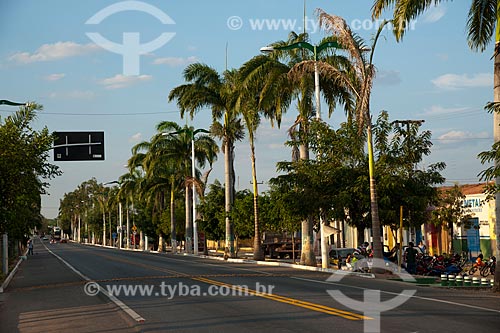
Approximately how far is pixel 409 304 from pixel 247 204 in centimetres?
3370

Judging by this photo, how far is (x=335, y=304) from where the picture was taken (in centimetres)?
1725

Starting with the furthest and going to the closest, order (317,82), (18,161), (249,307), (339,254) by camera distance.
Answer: (339,254)
(317,82)
(18,161)
(249,307)

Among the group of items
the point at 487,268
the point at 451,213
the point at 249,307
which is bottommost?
the point at 487,268

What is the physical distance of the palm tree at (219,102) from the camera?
170 feet

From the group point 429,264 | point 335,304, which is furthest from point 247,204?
point 335,304

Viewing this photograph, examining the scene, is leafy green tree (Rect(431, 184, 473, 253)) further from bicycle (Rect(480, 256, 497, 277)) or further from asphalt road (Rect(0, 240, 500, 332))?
asphalt road (Rect(0, 240, 500, 332))

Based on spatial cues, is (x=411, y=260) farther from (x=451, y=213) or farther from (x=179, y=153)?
(x=179, y=153)

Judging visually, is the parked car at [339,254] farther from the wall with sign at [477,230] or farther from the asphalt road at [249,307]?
the wall with sign at [477,230]

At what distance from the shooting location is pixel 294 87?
39969 millimetres

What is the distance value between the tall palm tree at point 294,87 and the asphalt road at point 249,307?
12091 mm

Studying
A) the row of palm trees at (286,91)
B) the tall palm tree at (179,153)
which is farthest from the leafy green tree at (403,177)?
the tall palm tree at (179,153)

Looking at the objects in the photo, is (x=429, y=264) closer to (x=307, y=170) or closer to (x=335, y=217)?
(x=335, y=217)

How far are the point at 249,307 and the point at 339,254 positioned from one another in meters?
20.6

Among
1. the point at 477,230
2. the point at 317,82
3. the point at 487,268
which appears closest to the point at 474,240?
the point at 477,230
